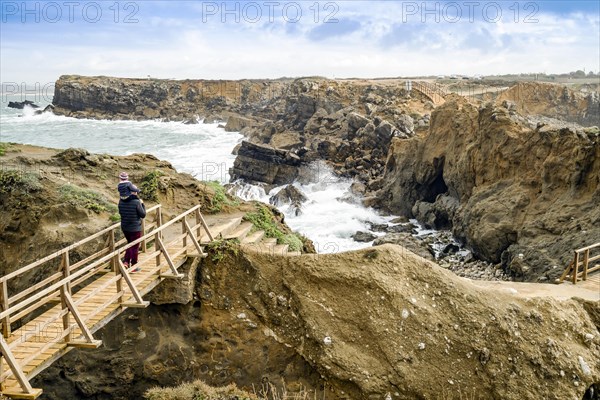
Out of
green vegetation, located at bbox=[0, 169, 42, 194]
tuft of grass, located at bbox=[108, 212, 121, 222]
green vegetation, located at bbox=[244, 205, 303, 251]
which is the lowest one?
green vegetation, located at bbox=[244, 205, 303, 251]

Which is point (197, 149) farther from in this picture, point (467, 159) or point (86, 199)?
point (86, 199)

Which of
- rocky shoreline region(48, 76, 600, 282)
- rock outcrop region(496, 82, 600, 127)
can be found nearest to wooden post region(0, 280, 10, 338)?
rocky shoreline region(48, 76, 600, 282)

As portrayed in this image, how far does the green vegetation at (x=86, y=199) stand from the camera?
39.8 ft

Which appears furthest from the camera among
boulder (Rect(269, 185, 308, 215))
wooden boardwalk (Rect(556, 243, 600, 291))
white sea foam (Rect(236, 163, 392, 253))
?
boulder (Rect(269, 185, 308, 215))

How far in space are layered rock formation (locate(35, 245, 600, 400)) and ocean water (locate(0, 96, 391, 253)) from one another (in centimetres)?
1446

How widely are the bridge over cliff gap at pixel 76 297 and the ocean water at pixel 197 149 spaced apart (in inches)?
566

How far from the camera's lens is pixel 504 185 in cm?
2403

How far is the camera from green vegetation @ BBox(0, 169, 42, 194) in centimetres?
1243

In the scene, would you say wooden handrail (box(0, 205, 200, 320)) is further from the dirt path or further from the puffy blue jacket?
the dirt path

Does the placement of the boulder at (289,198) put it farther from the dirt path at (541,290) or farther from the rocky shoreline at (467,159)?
the dirt path at (541,290)

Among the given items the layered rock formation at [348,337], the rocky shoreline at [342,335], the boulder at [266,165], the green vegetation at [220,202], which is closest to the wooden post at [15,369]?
the rocky shoreline at [342,335]

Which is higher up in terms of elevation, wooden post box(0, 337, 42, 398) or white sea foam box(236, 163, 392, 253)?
wooden post box(0, 337, 42, 398)

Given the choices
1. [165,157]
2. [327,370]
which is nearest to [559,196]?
[327,370]

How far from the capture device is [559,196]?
20891 millimetres
